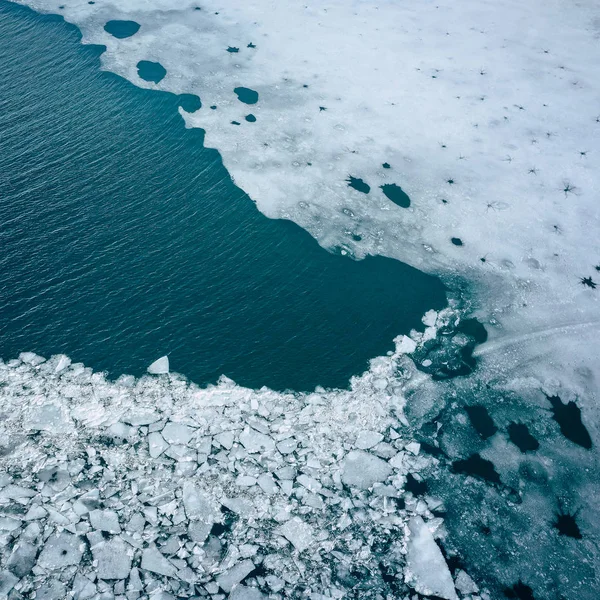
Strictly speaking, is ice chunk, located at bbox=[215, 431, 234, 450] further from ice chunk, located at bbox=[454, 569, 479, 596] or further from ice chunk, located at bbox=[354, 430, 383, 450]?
ice chunk, located at bbox=[454, 569, 479, 596]

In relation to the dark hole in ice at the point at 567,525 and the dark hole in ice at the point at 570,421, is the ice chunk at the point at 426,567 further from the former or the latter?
the dark hole in ice at the point at 570,421

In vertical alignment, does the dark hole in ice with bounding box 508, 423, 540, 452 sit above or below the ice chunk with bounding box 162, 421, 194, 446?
above

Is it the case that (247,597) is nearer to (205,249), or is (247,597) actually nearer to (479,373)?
(479,373)

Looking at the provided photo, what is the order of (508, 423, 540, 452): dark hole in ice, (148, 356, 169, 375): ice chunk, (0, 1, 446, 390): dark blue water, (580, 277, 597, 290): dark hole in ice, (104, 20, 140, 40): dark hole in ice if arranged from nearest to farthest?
1. (508, 423, 540, 452): dark hole in ice
2. (148, 356, 169, 375): ice chunk
3. (0, 1, 446, 390): dark blue water
4. (580, 277, 597, 290): dark hole in ice
5. (104, 20, 140, 40): dark hole in ice

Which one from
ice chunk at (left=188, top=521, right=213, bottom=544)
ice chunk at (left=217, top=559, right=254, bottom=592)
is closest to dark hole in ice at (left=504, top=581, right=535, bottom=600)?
ice chunk at (left=217, top=559, right=254, bottom=592)

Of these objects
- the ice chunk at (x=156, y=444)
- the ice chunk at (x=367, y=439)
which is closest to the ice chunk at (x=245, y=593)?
the ice chunk at (x=156, y=444)

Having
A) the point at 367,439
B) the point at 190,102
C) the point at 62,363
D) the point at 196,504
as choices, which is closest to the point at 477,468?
the point at 367,439

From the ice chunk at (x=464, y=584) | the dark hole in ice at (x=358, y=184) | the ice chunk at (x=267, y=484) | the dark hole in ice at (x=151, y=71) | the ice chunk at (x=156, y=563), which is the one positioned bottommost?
the ice chunk at (x=156, y=563)
